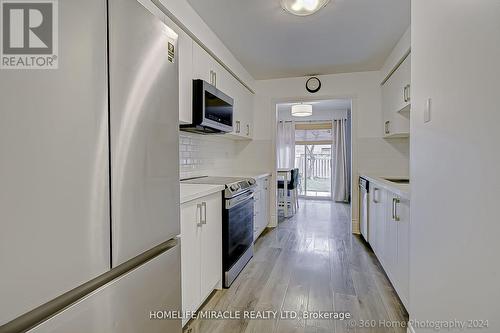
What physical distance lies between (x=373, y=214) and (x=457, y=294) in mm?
Answer: 2001

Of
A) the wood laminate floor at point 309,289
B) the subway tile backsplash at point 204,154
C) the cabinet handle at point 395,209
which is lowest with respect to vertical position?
the wood laminate floor at point 309,289

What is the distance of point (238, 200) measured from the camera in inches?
93.0

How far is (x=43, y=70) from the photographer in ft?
1.94

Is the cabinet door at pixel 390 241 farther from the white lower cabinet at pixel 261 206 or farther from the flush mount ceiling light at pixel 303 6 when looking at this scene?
the flush mount ceiling light at pixel 303 6

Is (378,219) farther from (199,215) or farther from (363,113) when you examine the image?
(199,215)

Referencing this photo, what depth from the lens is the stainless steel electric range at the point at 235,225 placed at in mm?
2160

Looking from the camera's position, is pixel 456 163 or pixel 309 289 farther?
pixel 309 289

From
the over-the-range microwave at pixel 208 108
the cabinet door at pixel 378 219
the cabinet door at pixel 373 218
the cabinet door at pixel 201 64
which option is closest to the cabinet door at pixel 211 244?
the over-the-range microwave at pixel 208 108

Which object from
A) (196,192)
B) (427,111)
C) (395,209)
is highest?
(427,111)

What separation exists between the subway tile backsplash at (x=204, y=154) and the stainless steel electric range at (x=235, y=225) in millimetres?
456

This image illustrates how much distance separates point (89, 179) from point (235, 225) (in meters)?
1.74

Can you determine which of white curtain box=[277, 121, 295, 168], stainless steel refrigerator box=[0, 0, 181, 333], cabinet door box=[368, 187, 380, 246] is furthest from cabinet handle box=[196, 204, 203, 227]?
white curtain box=[277, 121, 295, 168]

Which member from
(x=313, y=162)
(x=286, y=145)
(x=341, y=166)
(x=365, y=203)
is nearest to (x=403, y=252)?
(x=365, y=203)

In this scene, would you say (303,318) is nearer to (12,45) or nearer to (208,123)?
(208,123)
